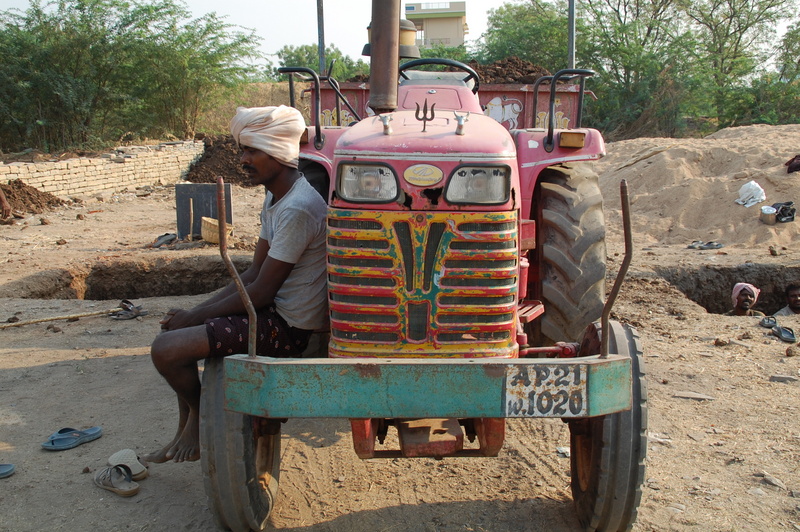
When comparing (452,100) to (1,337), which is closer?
(452,100)

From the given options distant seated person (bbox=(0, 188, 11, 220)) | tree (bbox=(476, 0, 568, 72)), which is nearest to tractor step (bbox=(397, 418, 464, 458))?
distant seated person (bbox=(0, 188, 11, 220))

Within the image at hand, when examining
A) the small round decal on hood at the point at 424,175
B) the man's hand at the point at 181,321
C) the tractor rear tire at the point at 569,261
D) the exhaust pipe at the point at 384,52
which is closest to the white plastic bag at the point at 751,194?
the tractor rear tire at the point at 569,261

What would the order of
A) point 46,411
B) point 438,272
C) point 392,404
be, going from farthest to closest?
point 46,411, point 438,272, point 392,404

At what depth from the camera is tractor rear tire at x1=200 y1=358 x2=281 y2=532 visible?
298 centimetres

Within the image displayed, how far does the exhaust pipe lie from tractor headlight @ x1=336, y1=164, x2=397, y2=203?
1368mm

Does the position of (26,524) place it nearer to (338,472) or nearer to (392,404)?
(338,472)

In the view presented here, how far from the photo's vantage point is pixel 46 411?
15.7 ft

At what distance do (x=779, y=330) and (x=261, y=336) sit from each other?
5055 millimetres

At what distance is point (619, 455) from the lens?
2.94 meters

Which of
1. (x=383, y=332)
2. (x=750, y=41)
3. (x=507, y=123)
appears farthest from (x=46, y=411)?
(x=750, y=41)

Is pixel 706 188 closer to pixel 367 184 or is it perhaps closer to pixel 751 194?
pixel 751 194

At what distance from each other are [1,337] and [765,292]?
329 inches

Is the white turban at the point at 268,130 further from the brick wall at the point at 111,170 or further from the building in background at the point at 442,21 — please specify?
the building in background at the point at 442,21

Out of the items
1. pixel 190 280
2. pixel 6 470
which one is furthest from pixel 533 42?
pixel 6 470
